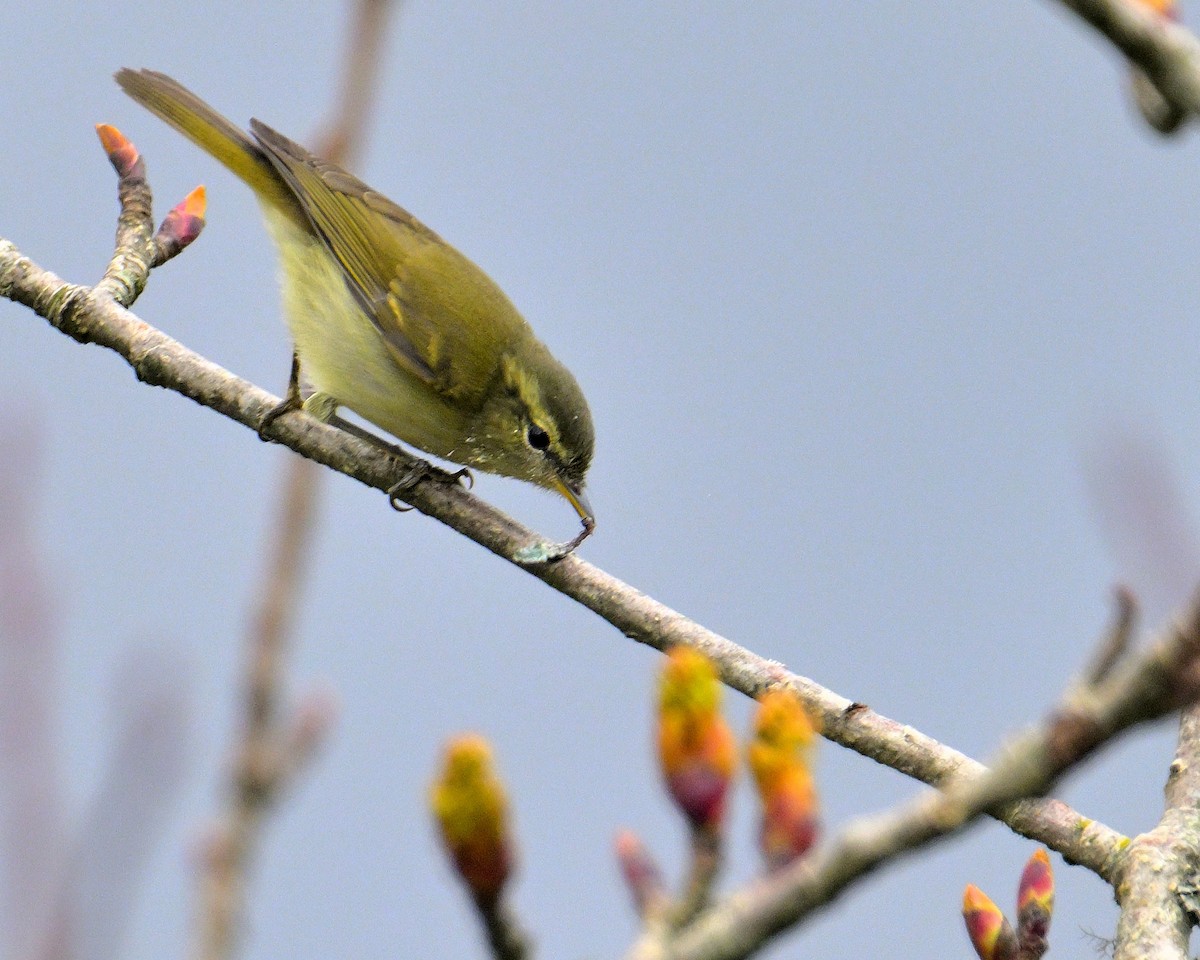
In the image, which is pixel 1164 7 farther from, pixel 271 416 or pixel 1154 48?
pixel 271 416

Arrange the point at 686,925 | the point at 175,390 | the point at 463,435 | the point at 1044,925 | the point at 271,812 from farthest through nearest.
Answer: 1. the point at 463,435
2. the point at 175,390
3. the point at 1044,925
4. the point at 271,812
5. the point at 686,925

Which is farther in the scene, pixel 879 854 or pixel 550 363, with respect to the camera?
pixel 550 363

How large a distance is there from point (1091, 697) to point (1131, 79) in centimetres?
84

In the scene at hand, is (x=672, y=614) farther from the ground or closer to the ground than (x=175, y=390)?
farther from the ground

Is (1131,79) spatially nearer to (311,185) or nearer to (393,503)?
(393,503)

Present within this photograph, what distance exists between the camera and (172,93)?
5.97 m

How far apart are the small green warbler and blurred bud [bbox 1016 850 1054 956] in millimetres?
3062

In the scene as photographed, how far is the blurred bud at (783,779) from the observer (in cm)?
126

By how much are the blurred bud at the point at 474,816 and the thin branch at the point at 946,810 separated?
17cm

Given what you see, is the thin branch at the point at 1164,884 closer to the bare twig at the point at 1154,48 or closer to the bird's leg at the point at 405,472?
the bare twig at the point at 1154,48

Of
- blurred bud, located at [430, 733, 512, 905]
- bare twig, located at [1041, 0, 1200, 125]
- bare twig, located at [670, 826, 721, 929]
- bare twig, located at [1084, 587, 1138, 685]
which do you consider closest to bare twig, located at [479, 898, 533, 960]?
blurred bud, located at [430, 733, 512, 905]

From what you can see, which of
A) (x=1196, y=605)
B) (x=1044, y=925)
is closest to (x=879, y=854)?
(x=1196, y=605)

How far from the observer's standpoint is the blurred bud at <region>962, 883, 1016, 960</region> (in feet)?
7.53

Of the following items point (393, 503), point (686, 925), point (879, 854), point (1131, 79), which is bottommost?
point (393, 503)
